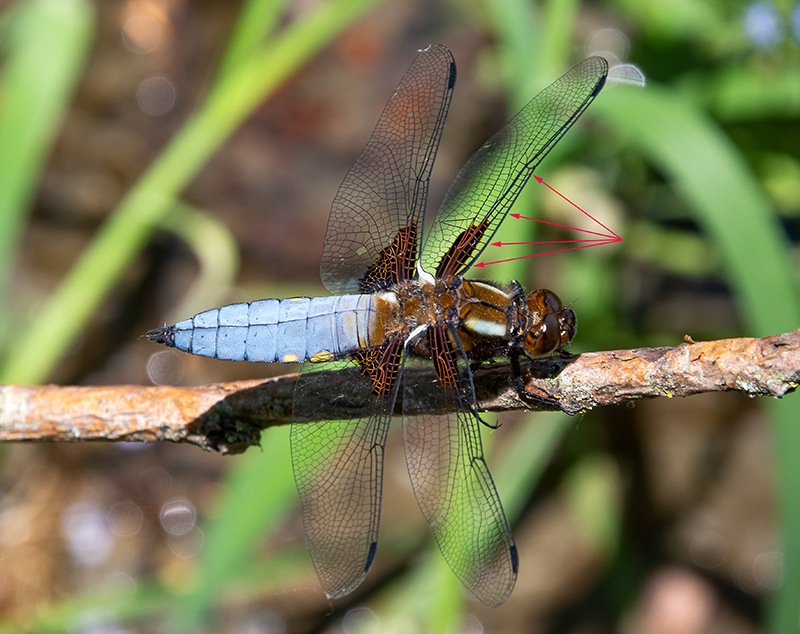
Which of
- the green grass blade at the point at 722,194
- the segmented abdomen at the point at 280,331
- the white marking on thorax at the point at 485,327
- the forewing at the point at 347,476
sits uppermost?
the green grass blade at the point at 722,194

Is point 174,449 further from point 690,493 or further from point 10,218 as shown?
point 690,493

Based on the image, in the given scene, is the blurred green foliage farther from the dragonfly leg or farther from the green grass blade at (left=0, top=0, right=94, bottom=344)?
the dragonfly leg

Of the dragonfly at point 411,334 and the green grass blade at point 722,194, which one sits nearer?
the dragonfly at point 411,334

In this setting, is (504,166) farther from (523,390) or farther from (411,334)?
(523,390)

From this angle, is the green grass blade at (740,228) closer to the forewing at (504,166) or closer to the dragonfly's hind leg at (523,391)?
the forewing at (504,166)

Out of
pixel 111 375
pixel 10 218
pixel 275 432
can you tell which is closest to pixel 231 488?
pixel 275 432

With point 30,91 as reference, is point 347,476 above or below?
below

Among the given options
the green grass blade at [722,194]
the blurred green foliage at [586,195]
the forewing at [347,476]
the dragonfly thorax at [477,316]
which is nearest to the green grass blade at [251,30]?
the blurred green foliage at [586,195]

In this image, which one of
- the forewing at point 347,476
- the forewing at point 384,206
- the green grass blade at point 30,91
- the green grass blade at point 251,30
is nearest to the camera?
the forewing at point 347,476

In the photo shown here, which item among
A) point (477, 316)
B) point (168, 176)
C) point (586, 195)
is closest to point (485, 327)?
point (477, 316)
